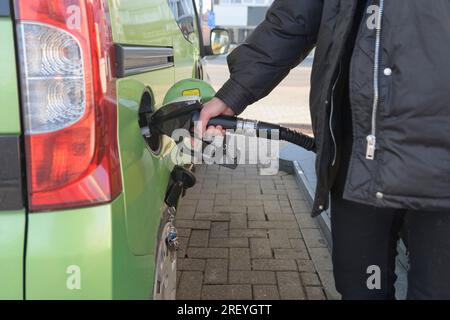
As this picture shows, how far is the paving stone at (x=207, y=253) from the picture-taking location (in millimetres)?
3480

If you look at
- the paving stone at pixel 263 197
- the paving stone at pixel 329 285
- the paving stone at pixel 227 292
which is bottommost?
the paving stone at pixel 263 197

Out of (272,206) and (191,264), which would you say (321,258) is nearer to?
(191,264)

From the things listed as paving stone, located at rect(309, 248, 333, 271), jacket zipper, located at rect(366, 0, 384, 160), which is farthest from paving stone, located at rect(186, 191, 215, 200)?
jacket zipper, located at rect(366, 0, 384, 160)

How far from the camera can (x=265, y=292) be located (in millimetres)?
2984

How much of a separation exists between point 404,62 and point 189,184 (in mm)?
1076

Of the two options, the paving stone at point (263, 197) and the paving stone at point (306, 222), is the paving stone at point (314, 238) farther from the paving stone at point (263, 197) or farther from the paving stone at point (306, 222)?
the paving stone at point (263, 197)

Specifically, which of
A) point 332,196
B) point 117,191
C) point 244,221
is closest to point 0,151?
point 117,191

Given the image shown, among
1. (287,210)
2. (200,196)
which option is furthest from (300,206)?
(200,196)

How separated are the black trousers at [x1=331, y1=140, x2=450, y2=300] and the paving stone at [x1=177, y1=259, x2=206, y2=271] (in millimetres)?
1473

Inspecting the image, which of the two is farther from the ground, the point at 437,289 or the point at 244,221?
the point at 437,289

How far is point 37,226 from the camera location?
1.19 m

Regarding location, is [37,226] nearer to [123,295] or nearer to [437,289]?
[123,295]

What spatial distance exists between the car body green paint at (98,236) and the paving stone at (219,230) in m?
2.26

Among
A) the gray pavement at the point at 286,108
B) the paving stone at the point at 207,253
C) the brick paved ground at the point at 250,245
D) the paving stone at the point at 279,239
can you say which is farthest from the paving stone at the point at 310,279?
the gray pavement at the point at 286,108
